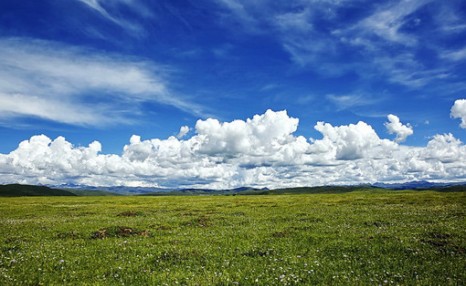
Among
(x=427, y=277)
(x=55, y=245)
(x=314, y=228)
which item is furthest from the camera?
(x=314, y=228)

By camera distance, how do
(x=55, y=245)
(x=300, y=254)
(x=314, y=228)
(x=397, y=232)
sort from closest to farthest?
(x=300, y=254) < (x=55, y=245) < (x=397, y=232) < (x=314, y=228)

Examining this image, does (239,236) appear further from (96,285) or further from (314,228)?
(96,285)

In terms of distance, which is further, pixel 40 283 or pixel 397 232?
pixel 397 232

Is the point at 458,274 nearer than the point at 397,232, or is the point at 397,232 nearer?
the point at 458,274

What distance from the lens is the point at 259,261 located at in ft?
49.5

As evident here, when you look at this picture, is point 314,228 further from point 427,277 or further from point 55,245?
point 55,245

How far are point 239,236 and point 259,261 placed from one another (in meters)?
7.22

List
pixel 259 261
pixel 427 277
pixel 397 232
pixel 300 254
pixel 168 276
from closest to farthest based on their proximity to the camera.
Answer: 1. pixel 427 277
2. pixel 168 276
3. pixel 259 261
4. pixel 300 254
5. pixel 397 232

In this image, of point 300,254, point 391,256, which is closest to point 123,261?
point 300,254

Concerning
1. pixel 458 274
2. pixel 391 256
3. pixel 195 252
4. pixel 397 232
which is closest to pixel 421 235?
pixel 397 232

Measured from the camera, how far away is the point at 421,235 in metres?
20.1

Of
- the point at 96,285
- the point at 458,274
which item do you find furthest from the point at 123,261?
the point at 458,274

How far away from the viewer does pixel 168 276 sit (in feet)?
42.1

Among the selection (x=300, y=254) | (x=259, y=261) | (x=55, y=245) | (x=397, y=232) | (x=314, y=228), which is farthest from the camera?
(x=314, y=228)
